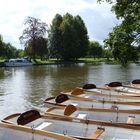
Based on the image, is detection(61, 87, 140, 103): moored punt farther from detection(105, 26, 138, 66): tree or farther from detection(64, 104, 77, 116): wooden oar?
detection(105, 26, 138, 66): tree

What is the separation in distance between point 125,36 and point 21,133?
1935 centimetres

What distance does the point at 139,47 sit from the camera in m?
28.2

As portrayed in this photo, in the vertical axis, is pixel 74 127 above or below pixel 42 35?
below

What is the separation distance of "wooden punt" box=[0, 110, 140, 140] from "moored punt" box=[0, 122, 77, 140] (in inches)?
1.4

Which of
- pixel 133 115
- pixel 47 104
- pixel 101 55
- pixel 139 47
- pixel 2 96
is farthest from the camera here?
pixel 101 55

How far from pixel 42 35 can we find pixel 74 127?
240 feet

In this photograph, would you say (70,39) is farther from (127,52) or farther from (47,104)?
(47,104)

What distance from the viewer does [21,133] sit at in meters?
10.4

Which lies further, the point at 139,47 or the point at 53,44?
the point at 53,44

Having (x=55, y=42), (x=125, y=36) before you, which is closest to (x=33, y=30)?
(x=55, y=42)

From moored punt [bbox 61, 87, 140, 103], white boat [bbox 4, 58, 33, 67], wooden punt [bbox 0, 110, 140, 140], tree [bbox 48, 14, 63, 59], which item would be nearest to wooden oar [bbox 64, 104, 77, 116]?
wooden punt [bbox 0, 110, 140, 140]

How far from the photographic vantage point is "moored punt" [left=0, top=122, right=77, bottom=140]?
32.0ft

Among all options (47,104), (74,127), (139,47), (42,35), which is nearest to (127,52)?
(139,47)

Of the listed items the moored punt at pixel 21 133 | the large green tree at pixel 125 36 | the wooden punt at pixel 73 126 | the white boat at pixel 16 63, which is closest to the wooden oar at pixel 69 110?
the wooden punt at pixel 73 126
